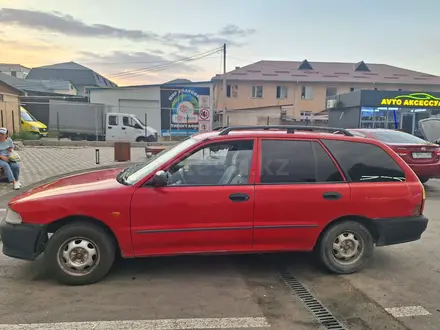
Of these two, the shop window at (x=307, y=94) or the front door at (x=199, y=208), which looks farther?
the shop window at (x=307, y=94)

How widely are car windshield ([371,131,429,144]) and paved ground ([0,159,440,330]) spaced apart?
4961mm

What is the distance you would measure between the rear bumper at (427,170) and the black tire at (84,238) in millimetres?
7484

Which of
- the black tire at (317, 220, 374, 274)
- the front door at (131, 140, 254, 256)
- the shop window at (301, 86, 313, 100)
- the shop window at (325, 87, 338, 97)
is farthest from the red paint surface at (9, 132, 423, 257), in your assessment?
the shop window at (325, 87, 338, 97)

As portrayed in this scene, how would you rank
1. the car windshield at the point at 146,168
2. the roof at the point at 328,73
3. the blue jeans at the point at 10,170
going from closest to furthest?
1. the car windshield at the point at 146,168
2. the blue jeans at the point at 10,170
3. the roof at the point at 328,73

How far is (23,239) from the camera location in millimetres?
3449

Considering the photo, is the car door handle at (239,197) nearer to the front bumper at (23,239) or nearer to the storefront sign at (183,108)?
the front bumper at (23,239)

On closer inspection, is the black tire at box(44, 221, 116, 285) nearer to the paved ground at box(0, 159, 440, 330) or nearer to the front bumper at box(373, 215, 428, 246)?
the paved ground at box(0, 159, 440, 330)

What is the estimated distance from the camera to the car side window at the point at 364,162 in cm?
396

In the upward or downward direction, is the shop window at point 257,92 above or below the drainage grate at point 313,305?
above

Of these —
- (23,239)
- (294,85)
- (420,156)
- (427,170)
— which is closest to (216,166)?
(23,239)

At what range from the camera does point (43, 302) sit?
10.5 ft

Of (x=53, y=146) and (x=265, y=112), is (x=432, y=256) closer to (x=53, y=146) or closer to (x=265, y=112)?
(x=53, y=146)

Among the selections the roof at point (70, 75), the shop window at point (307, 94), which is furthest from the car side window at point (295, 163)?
the roof at point (70, 75)

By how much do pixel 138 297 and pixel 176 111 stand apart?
83.7 feet
